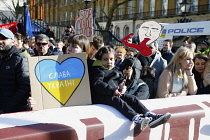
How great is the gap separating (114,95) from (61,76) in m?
0.58

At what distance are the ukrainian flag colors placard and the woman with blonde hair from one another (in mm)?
1253

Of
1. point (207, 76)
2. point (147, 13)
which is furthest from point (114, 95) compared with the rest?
point (147, 13)

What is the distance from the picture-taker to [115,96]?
115 inches

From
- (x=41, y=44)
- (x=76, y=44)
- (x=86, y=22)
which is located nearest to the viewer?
(x=76, y=44)

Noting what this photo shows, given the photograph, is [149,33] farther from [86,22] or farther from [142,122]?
[86,22]

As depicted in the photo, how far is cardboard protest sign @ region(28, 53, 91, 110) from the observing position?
2.72 metres

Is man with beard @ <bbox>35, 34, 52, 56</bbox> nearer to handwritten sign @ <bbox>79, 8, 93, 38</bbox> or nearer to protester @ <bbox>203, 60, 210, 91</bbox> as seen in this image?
protester @ <bbox>203, 60, 210, 91</bbox>

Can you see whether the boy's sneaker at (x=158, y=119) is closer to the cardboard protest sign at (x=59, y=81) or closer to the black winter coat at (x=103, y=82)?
the black winter coat at (x=103, y=82)

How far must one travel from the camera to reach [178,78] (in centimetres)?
370

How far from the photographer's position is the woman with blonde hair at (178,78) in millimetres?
3629

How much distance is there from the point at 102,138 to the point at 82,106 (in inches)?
16.2

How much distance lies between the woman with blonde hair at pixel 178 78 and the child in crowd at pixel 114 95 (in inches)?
28.4

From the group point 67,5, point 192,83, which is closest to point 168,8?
point 67,5

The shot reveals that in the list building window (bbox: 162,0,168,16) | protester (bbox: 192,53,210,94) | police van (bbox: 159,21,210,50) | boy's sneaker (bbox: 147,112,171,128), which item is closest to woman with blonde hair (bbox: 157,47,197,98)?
protester (bbox: 192,53,210,94)
